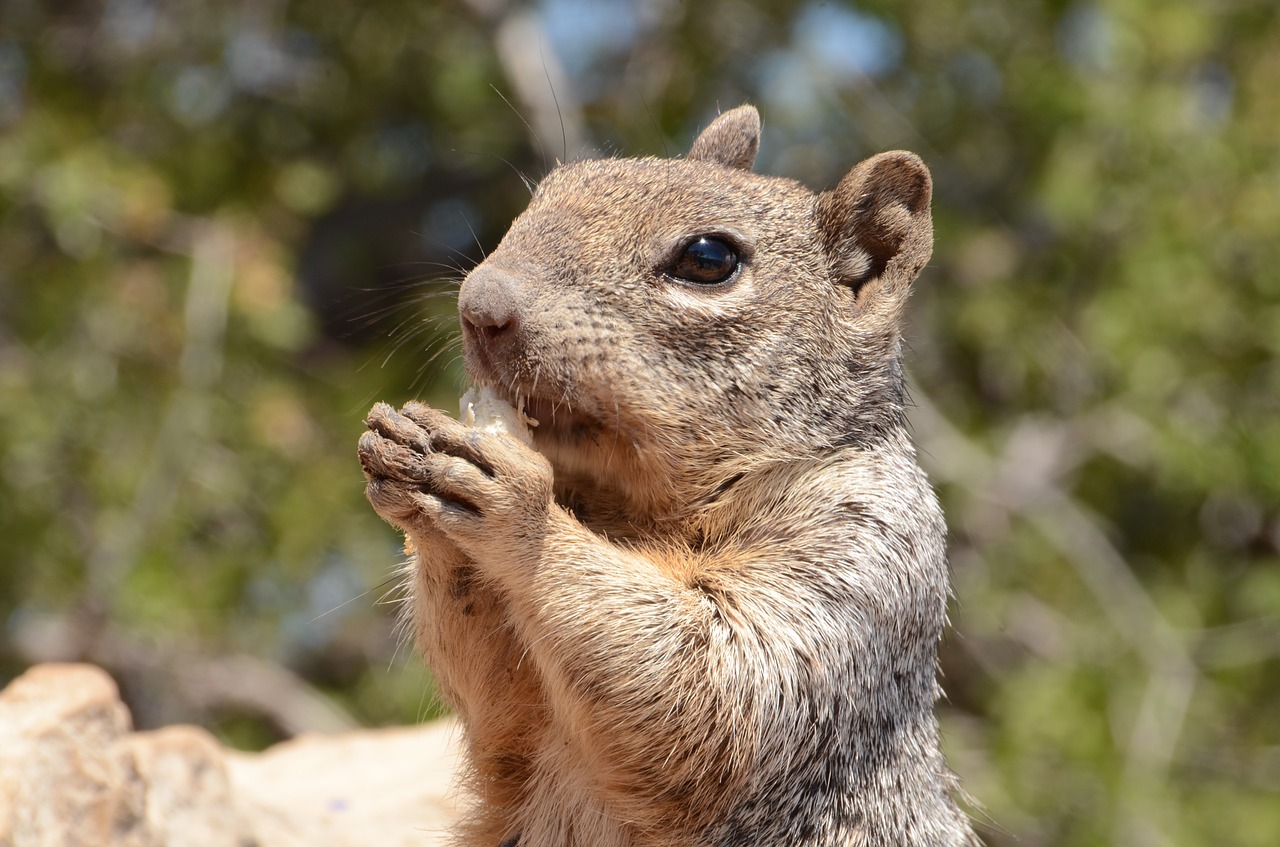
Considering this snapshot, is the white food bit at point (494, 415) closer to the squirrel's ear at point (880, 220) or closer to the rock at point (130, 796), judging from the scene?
the squirrel's ear at point (880, 220)

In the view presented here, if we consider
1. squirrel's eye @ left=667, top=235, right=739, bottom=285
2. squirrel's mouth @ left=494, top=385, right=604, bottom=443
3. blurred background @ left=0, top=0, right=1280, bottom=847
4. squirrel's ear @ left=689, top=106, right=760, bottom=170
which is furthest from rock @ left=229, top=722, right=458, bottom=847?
squirrel's ear @ left=689, top=106, right=760, bottom=170

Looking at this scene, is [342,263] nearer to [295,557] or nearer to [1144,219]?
[295,557]

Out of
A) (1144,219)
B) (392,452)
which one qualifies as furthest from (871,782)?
(1144,219)

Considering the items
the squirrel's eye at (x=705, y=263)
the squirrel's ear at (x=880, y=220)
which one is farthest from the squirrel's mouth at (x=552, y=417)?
the squirrel's ear at (x=880, y=220)

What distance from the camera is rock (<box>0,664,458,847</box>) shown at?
3451 mm

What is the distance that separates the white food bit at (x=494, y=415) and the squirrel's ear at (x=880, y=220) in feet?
3.27

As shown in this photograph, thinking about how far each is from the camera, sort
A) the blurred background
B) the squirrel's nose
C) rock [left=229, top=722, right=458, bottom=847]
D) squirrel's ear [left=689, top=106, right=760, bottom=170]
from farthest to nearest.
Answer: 1. the blurred background
2. rock [left=229, top=722, right=458, bottom=847]
3. squirrel's ear [left=689, top=106, right=760, bottom=170]
4. the squirrel's nose

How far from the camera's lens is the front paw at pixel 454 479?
9.12ft

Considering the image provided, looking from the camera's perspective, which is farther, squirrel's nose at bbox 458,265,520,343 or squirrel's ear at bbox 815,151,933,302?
squirrel's ear at bbox 815,151,933,302

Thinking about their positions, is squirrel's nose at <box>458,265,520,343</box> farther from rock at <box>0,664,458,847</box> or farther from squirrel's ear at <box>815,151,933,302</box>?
rock at <box>0,664,458,847</box>

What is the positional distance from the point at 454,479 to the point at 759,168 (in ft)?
18.3

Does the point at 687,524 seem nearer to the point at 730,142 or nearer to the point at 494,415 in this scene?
the point at 494,415

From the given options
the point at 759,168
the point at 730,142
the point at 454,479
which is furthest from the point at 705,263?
the point at 759,168

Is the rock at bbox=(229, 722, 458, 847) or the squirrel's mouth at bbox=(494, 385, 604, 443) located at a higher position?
the squirrel's mouth at bbox=(494, 385, 604, 443)
